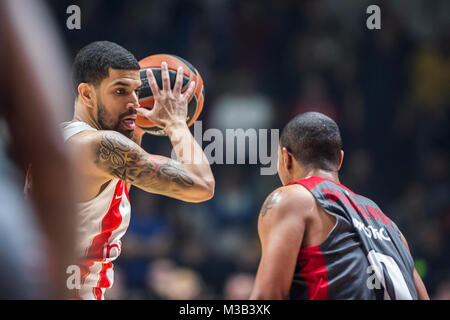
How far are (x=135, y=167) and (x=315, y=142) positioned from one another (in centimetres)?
102

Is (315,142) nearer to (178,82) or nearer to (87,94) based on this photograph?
(178,82)

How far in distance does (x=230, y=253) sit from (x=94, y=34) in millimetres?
3677

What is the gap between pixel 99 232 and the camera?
309 cm

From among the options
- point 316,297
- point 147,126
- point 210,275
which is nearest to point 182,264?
point 210,275

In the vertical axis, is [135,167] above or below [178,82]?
below

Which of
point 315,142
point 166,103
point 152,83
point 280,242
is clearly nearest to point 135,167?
point 166,103

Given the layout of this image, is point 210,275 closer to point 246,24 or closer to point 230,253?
point 230,253

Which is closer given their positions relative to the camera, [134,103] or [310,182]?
[310,182]

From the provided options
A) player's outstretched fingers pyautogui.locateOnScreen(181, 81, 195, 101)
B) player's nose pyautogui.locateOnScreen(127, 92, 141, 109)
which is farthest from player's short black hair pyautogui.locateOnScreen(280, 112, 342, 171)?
player's nose pyautogui.locateOnScreen(127, 92, 141, 109)

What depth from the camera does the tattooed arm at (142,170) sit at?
2.97 metres

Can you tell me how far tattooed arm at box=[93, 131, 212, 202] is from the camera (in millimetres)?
2967

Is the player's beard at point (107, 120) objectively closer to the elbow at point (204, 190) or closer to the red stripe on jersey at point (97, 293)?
the elbow at point (204, 190)

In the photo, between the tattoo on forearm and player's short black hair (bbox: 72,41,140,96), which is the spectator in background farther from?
player's short black hair (bbox: 72,41,140,96)

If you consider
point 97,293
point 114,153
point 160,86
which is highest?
point 160,86
